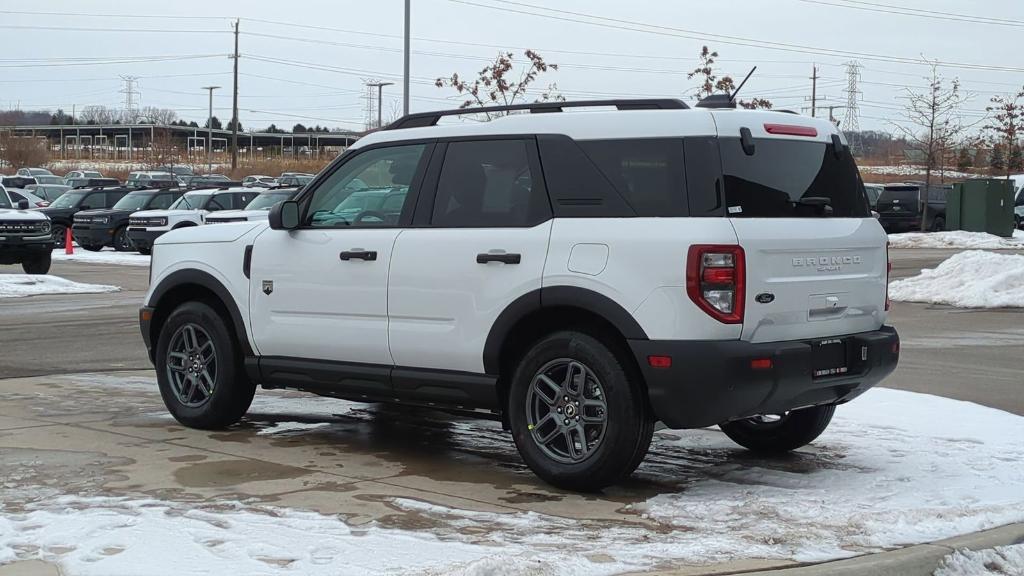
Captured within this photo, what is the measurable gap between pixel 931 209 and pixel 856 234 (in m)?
40.0

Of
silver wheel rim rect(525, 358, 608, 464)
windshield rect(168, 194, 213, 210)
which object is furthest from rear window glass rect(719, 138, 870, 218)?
windshield rect(168, 194, 213, 210)

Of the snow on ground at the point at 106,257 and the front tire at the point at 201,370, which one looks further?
the snow on ground at the point at 106,257

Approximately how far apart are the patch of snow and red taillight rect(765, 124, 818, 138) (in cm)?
383

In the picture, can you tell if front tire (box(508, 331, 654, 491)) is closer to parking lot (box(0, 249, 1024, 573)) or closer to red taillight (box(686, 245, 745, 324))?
parking lot (box(0, 249, 1024, 573))

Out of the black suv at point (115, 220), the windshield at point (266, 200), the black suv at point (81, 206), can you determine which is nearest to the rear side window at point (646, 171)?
the windshield at point (266, 200)

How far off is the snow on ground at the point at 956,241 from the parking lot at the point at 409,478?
1078 inches

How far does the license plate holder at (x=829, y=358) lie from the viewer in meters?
6.52

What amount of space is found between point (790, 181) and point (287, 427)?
3.91 meters

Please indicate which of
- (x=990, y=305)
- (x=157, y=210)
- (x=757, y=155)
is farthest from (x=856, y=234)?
(x=157, y=210)

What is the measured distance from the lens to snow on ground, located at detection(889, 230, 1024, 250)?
3697cm

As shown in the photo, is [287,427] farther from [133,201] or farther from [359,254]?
[133,201]

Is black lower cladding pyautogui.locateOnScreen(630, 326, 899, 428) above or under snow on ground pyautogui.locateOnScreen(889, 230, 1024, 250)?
above

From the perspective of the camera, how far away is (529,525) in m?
5.84

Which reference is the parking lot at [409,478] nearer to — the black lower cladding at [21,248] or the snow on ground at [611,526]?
the snow on ground at [611,526]
